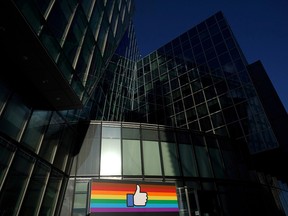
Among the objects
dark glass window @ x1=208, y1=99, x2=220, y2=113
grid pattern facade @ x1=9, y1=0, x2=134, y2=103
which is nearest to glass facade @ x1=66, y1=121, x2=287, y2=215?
grid pattern facade @ x1=9, y1=0, x2=134, y2=103

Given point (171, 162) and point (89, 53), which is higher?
point (89, 53)

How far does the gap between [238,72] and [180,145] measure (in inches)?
786

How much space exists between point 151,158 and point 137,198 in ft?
21.6

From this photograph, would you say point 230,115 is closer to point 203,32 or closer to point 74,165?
point 203,32

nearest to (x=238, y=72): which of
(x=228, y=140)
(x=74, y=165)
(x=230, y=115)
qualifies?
(x=230, y=115)

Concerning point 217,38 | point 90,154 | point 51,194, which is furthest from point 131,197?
point 217,38

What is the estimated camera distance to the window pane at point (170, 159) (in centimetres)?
1638

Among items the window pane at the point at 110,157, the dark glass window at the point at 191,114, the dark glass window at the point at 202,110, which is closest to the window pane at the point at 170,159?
the window pane at the point at 110,157

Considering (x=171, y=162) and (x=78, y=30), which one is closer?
(x=78, y=30)

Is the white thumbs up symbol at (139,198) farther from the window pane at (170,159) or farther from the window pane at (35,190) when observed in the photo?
the window pane at (170,159)

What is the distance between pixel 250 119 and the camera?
28.4 meters

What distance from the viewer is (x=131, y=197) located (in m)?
9.87

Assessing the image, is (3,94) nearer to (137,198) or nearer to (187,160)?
(137,198)

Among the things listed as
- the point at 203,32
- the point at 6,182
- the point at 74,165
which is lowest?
the point at 6,182
